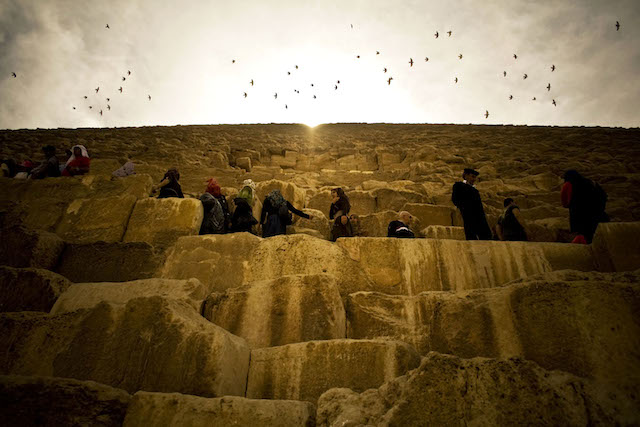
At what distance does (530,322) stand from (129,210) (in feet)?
12.7

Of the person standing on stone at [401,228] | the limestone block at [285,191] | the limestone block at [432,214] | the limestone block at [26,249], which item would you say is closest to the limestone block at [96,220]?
the limestone block at [26,249]

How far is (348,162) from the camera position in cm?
827

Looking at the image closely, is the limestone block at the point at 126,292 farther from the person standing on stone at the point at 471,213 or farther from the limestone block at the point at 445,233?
the person standing on stone at the point at 471,213

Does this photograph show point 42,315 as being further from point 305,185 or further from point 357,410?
point 305,185

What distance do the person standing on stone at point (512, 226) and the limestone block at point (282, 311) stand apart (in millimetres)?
2387

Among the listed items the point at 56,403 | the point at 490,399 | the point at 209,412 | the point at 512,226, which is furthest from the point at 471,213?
the point at 56,403

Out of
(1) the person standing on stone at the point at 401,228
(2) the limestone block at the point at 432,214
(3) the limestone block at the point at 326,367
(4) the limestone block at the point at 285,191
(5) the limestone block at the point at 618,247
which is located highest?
(4) the limestone block at the point at 285,191

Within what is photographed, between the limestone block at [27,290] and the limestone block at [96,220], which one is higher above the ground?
the limestone block at [96,220]

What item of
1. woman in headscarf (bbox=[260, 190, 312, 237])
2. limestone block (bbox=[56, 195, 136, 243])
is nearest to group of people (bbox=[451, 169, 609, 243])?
woman in headscarf (bbox=[260, 190, 312, 237])

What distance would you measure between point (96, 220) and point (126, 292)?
165 centimetres

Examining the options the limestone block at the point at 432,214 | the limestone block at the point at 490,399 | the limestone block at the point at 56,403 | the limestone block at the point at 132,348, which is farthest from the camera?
the limestone block at the point at 432,214

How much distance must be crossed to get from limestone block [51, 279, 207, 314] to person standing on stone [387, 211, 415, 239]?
1948 millimetres

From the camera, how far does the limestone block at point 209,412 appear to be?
53.4 inches

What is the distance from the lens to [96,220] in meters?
3.82
